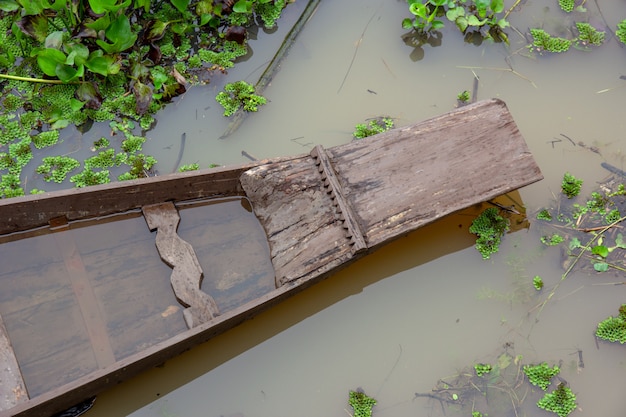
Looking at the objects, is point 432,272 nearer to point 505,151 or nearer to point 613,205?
point 505,151

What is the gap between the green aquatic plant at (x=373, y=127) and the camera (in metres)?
5.32

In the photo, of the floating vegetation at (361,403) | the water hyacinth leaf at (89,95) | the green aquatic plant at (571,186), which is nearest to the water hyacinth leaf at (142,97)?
the water hyacinth leaf at (89,95)

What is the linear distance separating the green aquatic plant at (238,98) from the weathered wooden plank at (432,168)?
97cm

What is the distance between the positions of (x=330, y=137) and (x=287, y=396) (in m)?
1.92

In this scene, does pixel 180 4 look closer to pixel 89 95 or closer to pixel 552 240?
pixel 89 95

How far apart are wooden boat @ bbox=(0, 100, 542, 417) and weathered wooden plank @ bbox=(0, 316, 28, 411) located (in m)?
0.07

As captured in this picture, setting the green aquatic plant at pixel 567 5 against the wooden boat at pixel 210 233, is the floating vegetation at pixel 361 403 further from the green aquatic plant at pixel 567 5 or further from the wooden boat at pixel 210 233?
the green aquatic plant at pixel 567 5

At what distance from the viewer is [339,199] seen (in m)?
4.48

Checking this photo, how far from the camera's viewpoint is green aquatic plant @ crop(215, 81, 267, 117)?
17.6ft

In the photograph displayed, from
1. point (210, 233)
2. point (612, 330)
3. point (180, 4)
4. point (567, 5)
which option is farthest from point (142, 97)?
point (612, 330)

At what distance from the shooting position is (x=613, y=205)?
17.1ft

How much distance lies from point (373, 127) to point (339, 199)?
1070 mm

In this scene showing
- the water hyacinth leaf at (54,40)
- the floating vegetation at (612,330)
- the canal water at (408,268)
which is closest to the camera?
the canal water at (408,268)

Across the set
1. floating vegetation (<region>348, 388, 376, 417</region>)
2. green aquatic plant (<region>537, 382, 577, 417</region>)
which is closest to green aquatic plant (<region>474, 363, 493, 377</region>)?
green aquatic plant (<region>537, 382, 577, 417</region>)
